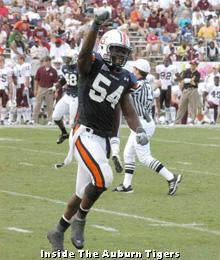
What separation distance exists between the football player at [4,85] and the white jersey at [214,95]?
4.83m

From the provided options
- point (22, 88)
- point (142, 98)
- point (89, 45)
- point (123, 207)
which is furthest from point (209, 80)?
point (89, 45)

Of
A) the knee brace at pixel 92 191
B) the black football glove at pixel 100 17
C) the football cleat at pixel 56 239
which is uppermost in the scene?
the black football glove at pixel 100 17

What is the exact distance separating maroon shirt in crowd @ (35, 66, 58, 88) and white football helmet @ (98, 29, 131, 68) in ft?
50.9

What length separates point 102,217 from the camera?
31.7 ft

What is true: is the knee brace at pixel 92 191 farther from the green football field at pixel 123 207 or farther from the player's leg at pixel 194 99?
the player's leg at pixel 194 99

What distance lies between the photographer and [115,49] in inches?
301

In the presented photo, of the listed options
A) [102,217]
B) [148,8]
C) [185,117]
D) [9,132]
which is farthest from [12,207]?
[148,8]

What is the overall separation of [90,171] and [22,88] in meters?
16.7

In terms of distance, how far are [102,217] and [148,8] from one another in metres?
21.7

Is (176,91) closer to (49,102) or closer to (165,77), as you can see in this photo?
(165,77)

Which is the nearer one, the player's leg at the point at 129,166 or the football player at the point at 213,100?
the player's leg at the point at 129,166

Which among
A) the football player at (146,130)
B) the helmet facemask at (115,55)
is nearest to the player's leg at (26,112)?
the football player at (146,130)

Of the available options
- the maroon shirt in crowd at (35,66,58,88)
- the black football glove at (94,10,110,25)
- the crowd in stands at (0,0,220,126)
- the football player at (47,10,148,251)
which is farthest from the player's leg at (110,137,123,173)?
the crowd in stands at (0,0,220,126)

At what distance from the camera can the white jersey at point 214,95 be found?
79.4 feet
